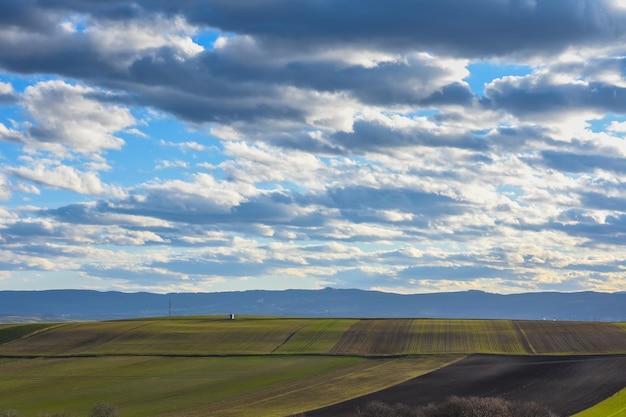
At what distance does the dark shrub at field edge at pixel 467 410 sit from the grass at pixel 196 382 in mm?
11403

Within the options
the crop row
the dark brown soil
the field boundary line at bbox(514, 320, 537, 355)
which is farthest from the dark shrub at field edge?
the field boundary line at bbox(514, 320, 537, 355)

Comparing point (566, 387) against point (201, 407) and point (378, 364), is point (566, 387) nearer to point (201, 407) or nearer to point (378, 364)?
point (378, 364)

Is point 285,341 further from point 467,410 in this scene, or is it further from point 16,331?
point 467,410

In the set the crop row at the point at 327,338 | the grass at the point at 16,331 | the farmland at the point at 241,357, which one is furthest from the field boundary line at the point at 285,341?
the grass at the point at 16,331

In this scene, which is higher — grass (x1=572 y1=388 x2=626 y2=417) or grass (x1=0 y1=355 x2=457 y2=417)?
grass (x1=0 y1=355 x2=457 y2=417)

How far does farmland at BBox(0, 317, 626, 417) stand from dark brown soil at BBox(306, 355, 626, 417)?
11.3 ft

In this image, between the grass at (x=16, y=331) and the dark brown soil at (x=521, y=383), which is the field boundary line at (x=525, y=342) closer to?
the dark brown soil at (x=521, y=383)

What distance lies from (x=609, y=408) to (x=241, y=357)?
218 feet

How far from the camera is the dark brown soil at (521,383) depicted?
84038 millimetres

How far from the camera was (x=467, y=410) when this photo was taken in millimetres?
65875

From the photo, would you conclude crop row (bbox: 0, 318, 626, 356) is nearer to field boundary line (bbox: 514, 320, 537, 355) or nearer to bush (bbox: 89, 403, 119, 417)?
field boundary line (bbox: 514, 320, 537, 355)

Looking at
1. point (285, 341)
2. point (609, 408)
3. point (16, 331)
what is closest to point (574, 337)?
point (285, 341)

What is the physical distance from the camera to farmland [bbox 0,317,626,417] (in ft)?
296

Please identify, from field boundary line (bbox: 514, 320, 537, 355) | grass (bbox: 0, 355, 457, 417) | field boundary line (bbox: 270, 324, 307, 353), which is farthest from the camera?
field boundary line (bbox: 270, 324, 307, 353)
